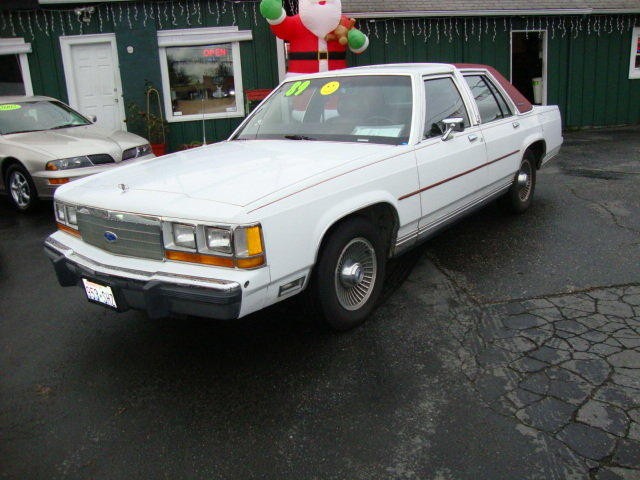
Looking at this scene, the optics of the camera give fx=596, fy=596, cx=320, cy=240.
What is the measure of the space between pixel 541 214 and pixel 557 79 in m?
8.99

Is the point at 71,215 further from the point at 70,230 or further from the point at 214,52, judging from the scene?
the point at 214,52

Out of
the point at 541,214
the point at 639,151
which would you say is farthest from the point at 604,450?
the point at 639,151

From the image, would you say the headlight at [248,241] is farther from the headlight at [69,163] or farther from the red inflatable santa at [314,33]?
the red inflatable santa at [314,33]

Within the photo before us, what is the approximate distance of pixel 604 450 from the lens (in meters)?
2.60

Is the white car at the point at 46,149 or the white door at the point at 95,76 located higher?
the white door at the point at 95,76

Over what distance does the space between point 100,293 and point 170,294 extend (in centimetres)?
56

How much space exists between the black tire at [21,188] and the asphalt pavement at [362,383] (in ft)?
8.45

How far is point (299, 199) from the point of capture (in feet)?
10.5

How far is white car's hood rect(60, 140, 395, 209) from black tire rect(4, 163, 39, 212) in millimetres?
3901

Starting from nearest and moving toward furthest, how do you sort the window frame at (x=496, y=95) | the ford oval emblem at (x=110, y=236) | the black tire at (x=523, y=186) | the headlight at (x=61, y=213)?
the ford oval emblem at (x=110, y=236), the headlight at (x=61, y=213), the window frame at (x=496, y=95), the black tire at (x=523, y=186)

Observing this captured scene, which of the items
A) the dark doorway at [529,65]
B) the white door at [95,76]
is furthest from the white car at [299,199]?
the dark doorway at [529,65]

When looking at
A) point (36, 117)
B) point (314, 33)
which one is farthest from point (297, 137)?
point (314, 33)

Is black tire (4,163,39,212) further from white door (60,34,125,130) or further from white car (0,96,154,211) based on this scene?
white door (60,34,125,130)

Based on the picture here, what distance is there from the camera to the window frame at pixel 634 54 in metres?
14.1
